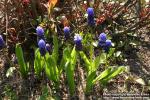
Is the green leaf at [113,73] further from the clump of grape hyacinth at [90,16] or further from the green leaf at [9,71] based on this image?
the green leaf at [9,71]

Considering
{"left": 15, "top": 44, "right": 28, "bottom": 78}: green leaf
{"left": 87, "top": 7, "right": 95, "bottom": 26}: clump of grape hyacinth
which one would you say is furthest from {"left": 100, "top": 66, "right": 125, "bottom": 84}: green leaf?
{"left": 15, "top": 44, "right": 28, "bottom": 78}: green leaf

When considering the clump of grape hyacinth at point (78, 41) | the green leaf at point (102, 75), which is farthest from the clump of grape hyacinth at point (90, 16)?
the green leaf at point (102, 75)

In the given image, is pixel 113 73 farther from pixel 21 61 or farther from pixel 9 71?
pixel 9 71

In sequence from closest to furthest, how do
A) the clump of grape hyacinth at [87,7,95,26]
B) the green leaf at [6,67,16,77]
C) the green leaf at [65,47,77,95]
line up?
the green leaf at [65,47,77,95], the clump of grape hyacinth at [87,7,95,26], the green leaf at [6,67,16,77]

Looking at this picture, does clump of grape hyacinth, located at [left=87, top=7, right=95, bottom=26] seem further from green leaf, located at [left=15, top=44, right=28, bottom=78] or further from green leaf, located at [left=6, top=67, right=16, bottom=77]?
green leaf, located at [left=6, top=67, right=16, bottom=77]

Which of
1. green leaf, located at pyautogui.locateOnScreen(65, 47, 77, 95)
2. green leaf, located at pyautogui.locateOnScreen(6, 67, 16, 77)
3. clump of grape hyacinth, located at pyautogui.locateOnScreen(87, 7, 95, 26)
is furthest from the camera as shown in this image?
green leaf, located at pyautogui.locateOnScreen(6, 67, 16, 77)

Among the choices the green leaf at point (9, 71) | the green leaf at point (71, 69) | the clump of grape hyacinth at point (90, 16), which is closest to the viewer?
the green leaf at point (71, 69)

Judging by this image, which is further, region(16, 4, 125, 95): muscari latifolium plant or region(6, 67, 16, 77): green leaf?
region(6, 67, 16, 77): green leaf

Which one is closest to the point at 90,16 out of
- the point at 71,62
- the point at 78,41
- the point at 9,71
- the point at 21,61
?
the point at 78,41

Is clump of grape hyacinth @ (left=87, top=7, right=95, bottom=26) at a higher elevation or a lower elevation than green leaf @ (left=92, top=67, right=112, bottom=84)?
higher

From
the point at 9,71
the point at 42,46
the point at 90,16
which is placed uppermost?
the point at 90,16

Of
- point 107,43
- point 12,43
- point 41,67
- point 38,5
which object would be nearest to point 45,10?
point 38,5
